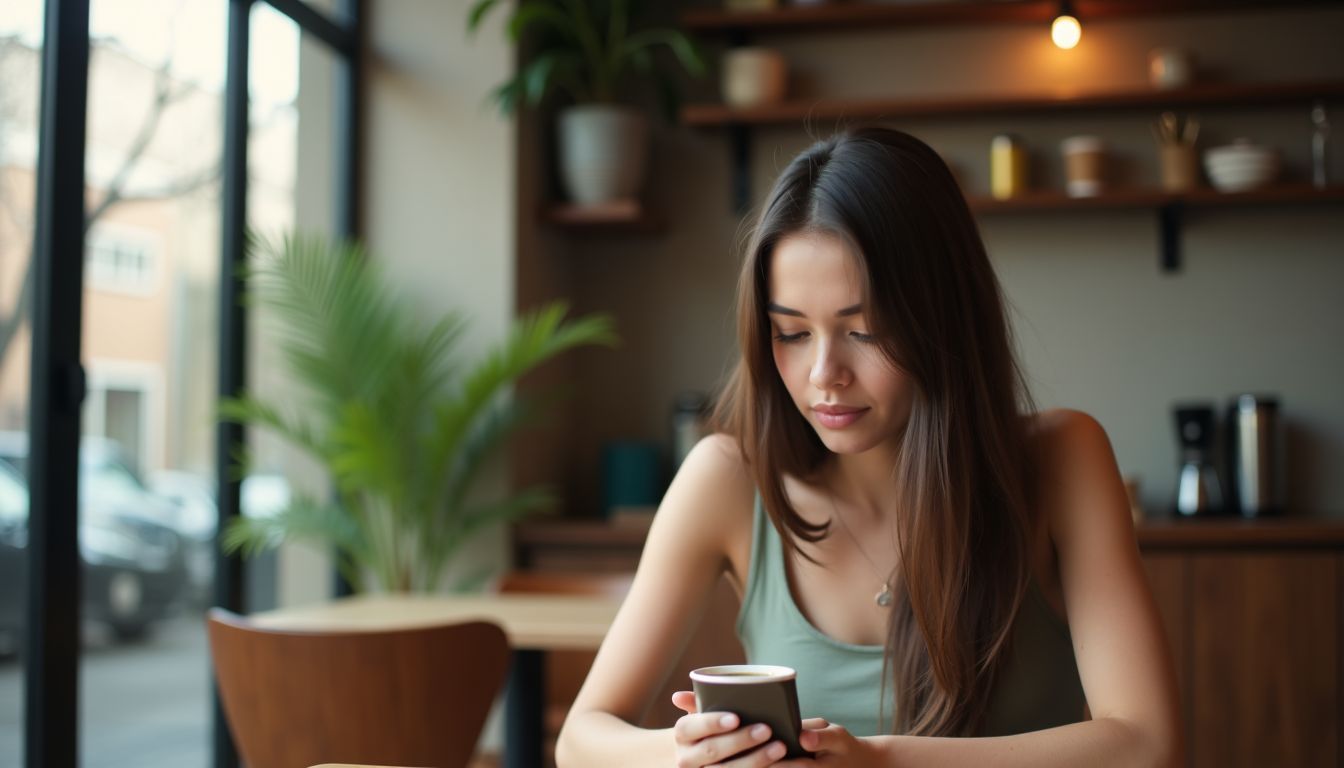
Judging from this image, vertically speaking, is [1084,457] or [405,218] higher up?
[405,218]

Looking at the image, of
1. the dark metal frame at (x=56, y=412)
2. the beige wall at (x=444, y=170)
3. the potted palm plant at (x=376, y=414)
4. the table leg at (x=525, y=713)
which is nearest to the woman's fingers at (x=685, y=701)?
the table leg at (x=525, y=713)

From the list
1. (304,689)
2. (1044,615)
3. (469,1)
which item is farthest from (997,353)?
(469,1)

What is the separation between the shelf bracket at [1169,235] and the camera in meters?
4.10

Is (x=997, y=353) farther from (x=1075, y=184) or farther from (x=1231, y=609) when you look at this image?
(x=1075, y=184)

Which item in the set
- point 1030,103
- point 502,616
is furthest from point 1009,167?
point 502,616

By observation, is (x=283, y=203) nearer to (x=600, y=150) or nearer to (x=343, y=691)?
(x=600, y=150)

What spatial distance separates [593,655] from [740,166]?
1.91 m

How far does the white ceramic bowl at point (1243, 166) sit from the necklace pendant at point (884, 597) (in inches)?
116

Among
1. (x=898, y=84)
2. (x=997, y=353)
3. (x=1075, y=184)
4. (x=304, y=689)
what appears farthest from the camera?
(x=898, y=84)

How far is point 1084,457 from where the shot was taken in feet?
4.83

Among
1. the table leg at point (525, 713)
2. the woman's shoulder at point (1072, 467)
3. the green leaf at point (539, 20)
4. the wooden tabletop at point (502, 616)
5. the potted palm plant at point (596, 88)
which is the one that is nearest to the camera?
the woman's shoulder at point (1072, 467)

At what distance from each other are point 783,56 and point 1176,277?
1.48 meters

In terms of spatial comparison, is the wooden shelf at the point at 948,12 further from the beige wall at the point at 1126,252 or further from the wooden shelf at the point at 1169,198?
the wooden shelf at the point at 1169,198

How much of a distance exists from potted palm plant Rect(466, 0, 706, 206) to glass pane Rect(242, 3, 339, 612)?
21.4 inches
